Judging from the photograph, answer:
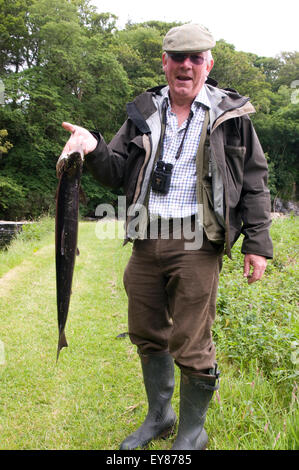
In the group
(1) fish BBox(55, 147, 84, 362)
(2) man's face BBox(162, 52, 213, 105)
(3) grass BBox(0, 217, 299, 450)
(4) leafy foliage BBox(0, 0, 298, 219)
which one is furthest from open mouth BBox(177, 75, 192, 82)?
(4) leafy foliage BBox(0, 0, 298, 219)

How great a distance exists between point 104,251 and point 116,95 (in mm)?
23456

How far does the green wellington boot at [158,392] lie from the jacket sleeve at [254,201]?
93 centimetres

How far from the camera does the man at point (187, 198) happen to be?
2240 mm

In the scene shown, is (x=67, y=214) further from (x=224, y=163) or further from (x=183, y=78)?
(x=183, y=78)

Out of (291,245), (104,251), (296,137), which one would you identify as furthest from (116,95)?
(291,245)

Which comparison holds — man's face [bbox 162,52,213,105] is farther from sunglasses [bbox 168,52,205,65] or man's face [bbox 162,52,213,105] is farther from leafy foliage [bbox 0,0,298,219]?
leafy foliage [bbox 0,0,298,219]

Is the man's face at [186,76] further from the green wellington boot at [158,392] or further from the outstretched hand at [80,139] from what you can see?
the green wellington boot at [158,392]

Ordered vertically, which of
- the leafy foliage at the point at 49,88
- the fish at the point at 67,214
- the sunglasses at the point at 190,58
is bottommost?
the fish at the point at 67,214

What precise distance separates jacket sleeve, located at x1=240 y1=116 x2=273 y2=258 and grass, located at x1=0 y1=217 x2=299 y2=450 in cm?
89

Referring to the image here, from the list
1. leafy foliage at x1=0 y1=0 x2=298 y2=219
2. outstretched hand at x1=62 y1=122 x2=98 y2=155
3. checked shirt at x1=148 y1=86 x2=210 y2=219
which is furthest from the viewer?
Answer: leafy foliage at x1=0 y1=0 x2=298 y2=219

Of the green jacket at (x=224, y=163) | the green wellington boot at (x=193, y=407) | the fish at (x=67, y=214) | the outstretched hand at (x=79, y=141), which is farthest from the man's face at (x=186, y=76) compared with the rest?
the green wellington boot at (x=193, y=407)

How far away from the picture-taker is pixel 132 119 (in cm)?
242

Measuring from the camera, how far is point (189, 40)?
2.23 metres

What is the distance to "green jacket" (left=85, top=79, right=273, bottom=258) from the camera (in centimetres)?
221
